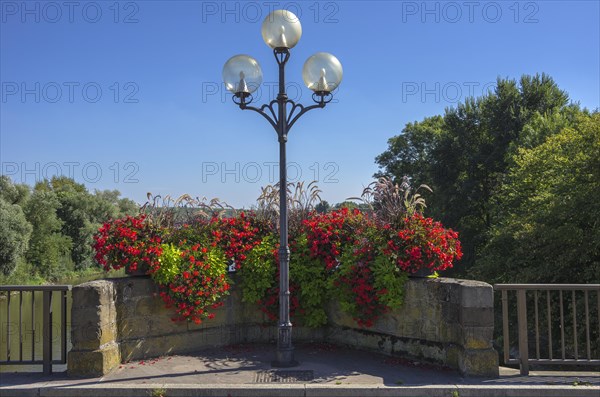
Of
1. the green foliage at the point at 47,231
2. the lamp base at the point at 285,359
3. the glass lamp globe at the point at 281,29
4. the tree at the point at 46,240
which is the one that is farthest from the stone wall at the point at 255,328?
the tree at the point at 46,240

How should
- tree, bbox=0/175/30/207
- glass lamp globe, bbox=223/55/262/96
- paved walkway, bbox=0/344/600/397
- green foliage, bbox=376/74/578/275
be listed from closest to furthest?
1. paved walkway, bbox=0/344/600/397
2. glass lamp globe, bbox=223/55/262/96
3. green foliage, bbox=376/74/578/275
4. tree, bbox=0/175/30/207

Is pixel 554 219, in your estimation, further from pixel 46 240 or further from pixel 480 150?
pixel 46 240

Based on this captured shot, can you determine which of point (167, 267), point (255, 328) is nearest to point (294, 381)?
point (255, 328)

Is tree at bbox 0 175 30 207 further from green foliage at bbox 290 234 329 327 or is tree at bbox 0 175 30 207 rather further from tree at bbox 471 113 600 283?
green foliage at bbox 290 234 329 327

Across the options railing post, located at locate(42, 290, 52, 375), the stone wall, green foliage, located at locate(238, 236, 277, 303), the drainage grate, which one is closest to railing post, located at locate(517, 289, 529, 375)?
the stone wall

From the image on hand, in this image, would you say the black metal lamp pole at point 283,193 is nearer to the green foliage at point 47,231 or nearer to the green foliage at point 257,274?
the green foliage at point 257,274

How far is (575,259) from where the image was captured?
16.2m

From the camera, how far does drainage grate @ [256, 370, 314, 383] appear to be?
561cm

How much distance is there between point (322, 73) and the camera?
6.35 m

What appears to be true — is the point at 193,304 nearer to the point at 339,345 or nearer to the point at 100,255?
the point at 100,255

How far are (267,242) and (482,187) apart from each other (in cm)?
2364

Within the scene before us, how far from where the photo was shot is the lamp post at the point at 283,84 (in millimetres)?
6266

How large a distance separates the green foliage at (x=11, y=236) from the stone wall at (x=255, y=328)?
27181 mm

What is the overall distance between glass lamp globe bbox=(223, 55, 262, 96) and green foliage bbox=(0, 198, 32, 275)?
28.2 meters
